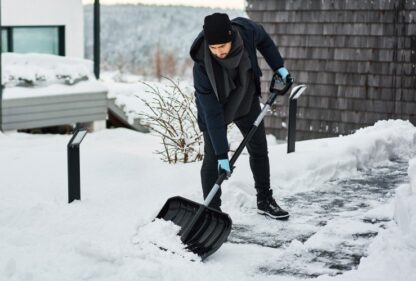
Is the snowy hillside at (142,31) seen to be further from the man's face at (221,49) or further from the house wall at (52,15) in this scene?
the man's face at (221,49)

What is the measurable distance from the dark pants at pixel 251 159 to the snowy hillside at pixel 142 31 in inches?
1877

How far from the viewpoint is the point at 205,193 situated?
17.0ft

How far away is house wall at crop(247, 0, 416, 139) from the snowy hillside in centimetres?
4066

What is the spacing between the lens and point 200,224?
4.68m

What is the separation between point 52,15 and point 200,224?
12.2 m

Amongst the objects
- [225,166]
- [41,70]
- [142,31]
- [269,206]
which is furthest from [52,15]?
[142,31]

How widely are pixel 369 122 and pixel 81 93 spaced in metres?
5.62

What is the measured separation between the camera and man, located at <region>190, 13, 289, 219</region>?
4.58m

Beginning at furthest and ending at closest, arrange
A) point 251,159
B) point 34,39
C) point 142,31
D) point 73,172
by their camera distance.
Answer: point 142,31
point 34,39
point 73,172
point 251,159

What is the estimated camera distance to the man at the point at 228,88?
4.58 meters

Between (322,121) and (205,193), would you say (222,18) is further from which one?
(322,121)

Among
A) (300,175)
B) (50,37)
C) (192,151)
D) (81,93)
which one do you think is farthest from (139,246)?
(50,37)

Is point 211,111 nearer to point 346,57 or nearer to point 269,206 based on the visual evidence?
point 269,206

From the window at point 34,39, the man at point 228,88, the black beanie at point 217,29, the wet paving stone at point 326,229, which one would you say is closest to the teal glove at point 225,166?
the man at point 228,88
